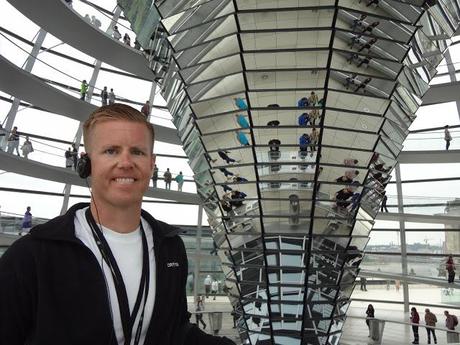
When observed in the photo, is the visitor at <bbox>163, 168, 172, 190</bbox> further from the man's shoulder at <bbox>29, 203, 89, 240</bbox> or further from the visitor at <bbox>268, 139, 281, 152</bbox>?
the man's shoulder at <bbox>29, 203, 89, 240</bbox>

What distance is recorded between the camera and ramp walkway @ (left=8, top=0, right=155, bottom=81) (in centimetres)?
1574

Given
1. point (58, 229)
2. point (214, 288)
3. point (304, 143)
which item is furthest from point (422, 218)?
point (58, 229)

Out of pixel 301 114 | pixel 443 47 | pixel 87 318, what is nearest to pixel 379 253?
pixel 443 47

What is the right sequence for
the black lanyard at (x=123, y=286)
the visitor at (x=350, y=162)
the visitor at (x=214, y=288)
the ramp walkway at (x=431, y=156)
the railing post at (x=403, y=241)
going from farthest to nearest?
the visitor at (x=214, y=288)
the railing post at (x=403, y=241)
the ramp walkway at (x=431, y=156)
the visitor at (x=350, y=162)
the black lanyard at (x=123, y=286)

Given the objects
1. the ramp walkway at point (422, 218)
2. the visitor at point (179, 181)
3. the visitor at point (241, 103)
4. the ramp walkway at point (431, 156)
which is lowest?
the visitor at point (241, 103)

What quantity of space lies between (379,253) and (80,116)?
18.1 m

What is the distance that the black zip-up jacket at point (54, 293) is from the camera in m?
1.40

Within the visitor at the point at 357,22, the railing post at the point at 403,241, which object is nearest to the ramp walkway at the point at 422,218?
the railing post at the point at 403,241

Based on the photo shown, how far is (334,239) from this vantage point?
394 inches

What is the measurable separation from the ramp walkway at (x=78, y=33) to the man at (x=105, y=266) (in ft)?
49.8

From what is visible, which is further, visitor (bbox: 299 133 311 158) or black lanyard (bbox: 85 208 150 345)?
visitor (bbox: 299 133 311 158)

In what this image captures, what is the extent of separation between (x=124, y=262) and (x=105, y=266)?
0.28ft

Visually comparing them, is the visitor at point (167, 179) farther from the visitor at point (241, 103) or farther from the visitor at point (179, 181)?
the visitor at point (241, 103)

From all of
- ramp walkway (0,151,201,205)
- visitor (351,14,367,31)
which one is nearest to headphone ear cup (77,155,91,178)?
visitor (351,14,367,31)
